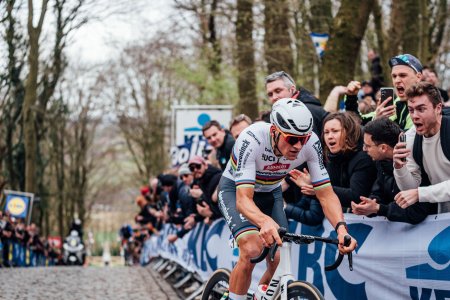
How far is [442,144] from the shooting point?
5.83 meters

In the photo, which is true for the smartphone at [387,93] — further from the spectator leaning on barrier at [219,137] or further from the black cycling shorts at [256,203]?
the spectator leaning on barrier at [219,137]

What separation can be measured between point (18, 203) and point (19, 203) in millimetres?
36

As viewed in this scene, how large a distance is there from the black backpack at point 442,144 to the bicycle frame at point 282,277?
1.11 meters

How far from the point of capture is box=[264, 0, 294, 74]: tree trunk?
19531 millimetres

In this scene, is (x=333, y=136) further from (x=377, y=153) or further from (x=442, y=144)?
(x=442, y=144)

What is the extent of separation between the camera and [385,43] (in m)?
17.5

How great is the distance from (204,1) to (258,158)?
18192mm

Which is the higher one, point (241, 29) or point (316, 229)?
point (241, 29)

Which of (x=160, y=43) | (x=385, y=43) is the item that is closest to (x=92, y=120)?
(x=160, y=43)

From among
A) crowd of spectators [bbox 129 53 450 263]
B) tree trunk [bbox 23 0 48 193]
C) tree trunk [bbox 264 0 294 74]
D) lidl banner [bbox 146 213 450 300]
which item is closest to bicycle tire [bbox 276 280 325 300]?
lidl banner [bbox 146 213 450 300]

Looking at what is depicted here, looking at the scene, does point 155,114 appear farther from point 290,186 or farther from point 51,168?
point 290,186

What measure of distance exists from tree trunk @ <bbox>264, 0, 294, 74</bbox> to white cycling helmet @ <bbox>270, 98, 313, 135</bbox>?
13.6 m

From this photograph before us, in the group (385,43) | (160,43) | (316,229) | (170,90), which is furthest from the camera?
(170,90)

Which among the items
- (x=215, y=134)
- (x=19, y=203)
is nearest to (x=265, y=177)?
(x=215, y=134)
